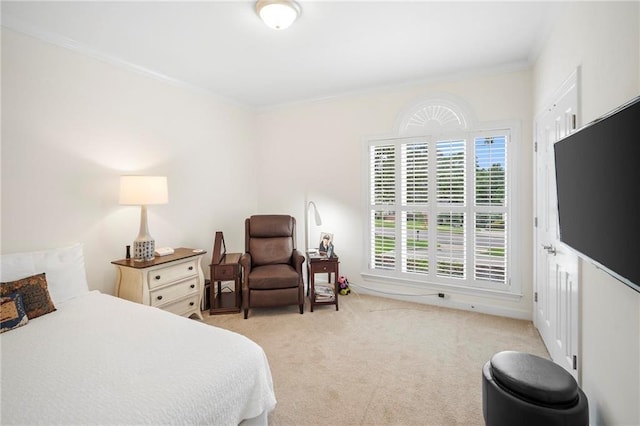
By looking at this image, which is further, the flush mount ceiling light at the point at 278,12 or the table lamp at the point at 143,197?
the table lamp at the point at 143,197

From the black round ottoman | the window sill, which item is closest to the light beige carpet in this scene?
the window sill

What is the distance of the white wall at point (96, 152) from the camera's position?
2.34 m

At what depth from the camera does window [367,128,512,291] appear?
326 cm

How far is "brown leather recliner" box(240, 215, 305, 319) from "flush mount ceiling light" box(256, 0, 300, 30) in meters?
2.27

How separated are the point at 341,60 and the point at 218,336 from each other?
108 inches

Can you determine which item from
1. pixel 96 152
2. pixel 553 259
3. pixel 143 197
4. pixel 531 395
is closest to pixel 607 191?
pixel 531 395

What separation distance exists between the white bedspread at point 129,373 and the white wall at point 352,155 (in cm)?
257

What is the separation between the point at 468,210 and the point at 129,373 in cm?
332

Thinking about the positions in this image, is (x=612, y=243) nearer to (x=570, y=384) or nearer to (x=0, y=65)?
(x=570, y=384)

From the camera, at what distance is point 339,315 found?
334cm

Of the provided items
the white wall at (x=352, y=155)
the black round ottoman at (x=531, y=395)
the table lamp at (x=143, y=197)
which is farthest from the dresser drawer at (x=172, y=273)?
the black round ottoman at (x=531, y=395)

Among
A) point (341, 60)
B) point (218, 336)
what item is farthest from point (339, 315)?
point (341, 60)

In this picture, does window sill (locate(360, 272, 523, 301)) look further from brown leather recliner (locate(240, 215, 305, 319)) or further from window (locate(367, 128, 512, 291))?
brown leather recliner (locate(240, 215, 305, 319))

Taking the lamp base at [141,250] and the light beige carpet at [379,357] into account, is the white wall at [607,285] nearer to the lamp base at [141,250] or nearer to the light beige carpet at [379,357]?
the light beige carpet at [379,357]
